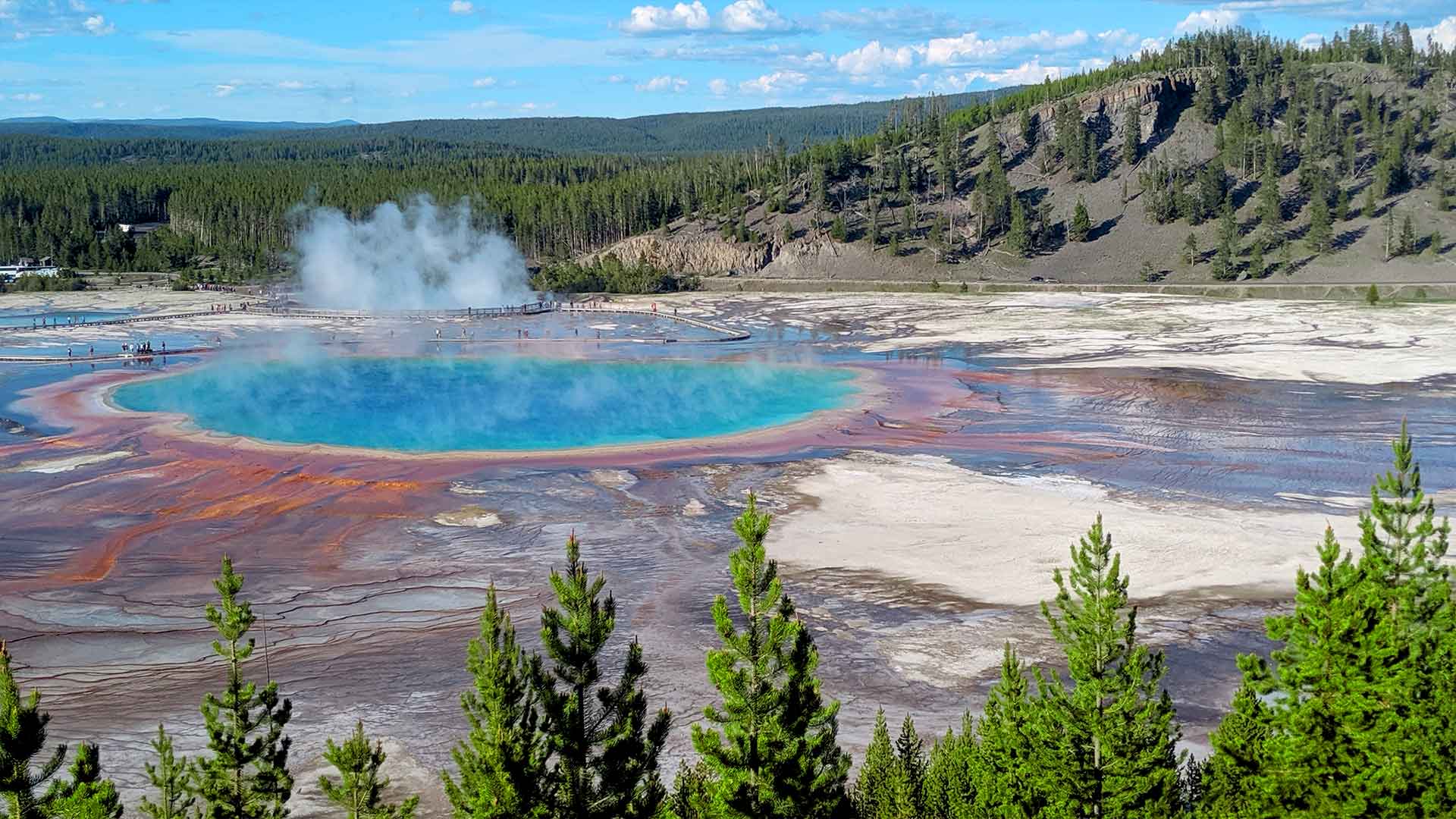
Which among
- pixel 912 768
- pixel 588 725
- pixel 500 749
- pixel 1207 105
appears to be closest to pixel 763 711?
pixel 588 725

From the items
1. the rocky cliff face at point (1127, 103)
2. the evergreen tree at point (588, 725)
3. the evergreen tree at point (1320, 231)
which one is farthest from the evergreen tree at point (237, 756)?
the rocky cliff face at point (1127, 103)

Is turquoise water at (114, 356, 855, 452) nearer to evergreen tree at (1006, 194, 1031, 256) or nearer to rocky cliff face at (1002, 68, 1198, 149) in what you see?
evergreen tree at (1006, 194, 1031, 256)

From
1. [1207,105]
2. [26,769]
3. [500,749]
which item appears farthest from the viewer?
[1207,105]

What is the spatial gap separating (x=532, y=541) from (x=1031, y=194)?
311 ft

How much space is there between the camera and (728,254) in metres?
113

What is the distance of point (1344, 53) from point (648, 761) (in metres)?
152

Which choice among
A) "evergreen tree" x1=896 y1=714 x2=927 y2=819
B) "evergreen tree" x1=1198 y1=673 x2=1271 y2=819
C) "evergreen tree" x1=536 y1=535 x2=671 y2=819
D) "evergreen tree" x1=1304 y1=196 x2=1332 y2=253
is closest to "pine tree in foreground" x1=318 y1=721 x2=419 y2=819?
"evergreen tree" x1=536 y1=535 x2=671 y2=819

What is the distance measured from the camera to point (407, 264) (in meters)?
103

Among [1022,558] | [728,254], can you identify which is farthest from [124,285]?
[1022,558]

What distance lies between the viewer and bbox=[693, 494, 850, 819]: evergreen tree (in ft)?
43.9

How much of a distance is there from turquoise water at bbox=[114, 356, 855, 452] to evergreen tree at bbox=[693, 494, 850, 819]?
96.5 ft

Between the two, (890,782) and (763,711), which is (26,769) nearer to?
(763,711)

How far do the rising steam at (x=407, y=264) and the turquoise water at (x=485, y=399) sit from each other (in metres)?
32.9

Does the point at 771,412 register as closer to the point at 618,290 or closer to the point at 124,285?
the point at 618,290
